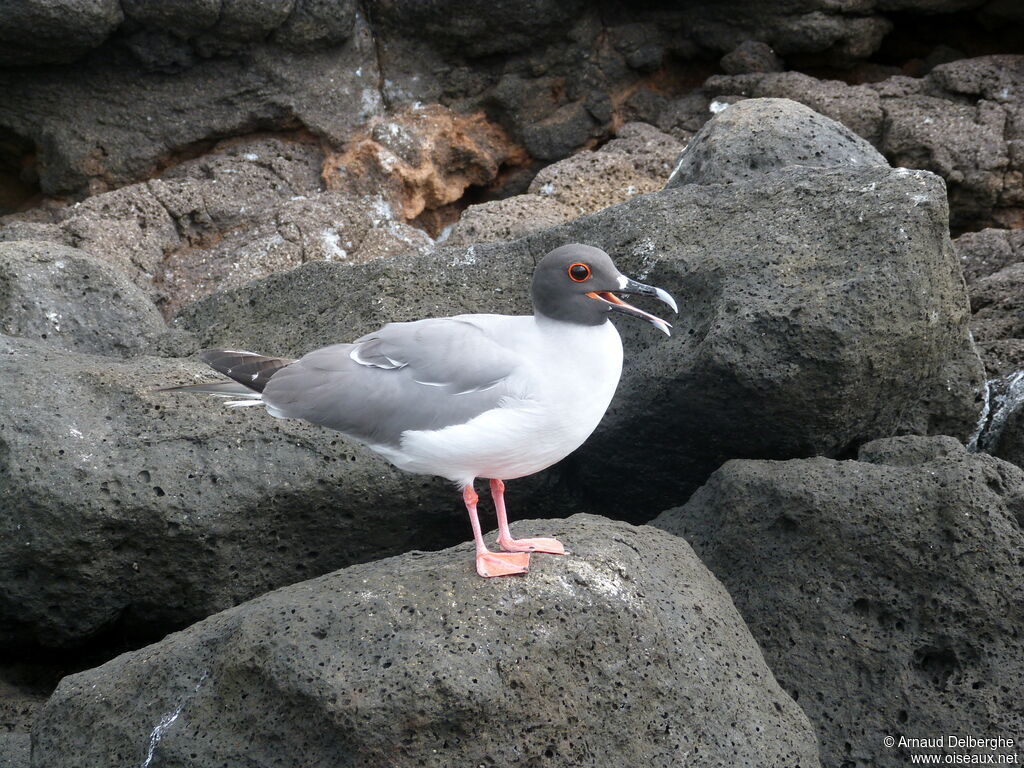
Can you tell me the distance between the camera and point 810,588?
498 cm

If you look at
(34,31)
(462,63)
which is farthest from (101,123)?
(462,63)

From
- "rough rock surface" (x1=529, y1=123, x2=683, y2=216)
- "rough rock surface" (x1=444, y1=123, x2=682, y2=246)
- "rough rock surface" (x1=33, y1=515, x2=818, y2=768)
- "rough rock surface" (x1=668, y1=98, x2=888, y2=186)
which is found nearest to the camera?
"rough rock surface" (x1=33, y1=515, x2=818, y2=768)

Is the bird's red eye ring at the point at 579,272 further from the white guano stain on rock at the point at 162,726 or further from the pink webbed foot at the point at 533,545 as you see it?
the white guano stain on rock at the point at 162,726

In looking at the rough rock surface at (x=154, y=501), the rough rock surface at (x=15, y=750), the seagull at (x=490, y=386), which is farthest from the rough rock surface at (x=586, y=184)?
the rough rock surface at (x=15, y=750)

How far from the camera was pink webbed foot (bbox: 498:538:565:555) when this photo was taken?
14.1 feet

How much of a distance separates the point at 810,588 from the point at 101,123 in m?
7.56

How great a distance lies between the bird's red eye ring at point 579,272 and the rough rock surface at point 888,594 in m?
1.52

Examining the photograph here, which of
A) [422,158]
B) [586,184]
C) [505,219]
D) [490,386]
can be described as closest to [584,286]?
[490,386]

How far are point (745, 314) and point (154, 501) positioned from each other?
2.96 m

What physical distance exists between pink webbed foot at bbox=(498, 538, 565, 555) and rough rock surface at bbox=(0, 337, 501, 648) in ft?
4.68

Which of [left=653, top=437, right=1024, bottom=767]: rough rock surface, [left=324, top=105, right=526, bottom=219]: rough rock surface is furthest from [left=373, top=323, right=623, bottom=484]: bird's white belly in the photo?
[left=324, top=105, right=526, bottom=219]: rough rock surface

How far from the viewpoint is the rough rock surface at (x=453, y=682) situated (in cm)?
380

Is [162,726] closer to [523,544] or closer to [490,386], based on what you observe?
[523,544]
